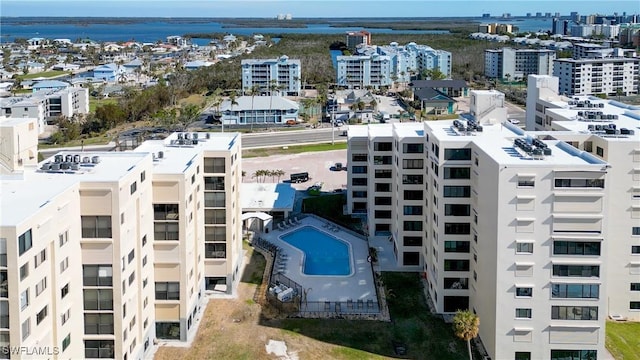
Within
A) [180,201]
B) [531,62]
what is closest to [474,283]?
[180,201]

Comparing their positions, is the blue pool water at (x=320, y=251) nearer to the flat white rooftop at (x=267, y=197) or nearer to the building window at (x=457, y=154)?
the flat white rooftop at (x=267, y=197)

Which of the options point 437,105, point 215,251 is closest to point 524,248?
point 215,251

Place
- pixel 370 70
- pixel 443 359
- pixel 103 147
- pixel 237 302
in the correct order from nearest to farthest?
pixel 443 359 < pixel 237 302 < pixel 103 147 < pixel 370 70

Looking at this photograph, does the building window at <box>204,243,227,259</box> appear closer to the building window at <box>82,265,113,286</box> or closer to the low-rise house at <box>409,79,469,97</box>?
the building window at <box>82,265,113,286</box>

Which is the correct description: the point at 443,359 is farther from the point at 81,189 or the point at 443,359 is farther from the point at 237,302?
the point at 81,189

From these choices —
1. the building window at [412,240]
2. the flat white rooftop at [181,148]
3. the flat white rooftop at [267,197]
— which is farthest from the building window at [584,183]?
the flat white rooftop at [267,197]

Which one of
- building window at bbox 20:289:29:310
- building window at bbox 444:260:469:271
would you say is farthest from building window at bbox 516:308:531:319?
building window at bbox 20:289:29:310

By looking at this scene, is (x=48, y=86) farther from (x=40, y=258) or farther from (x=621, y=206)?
(x=621, y=206)
